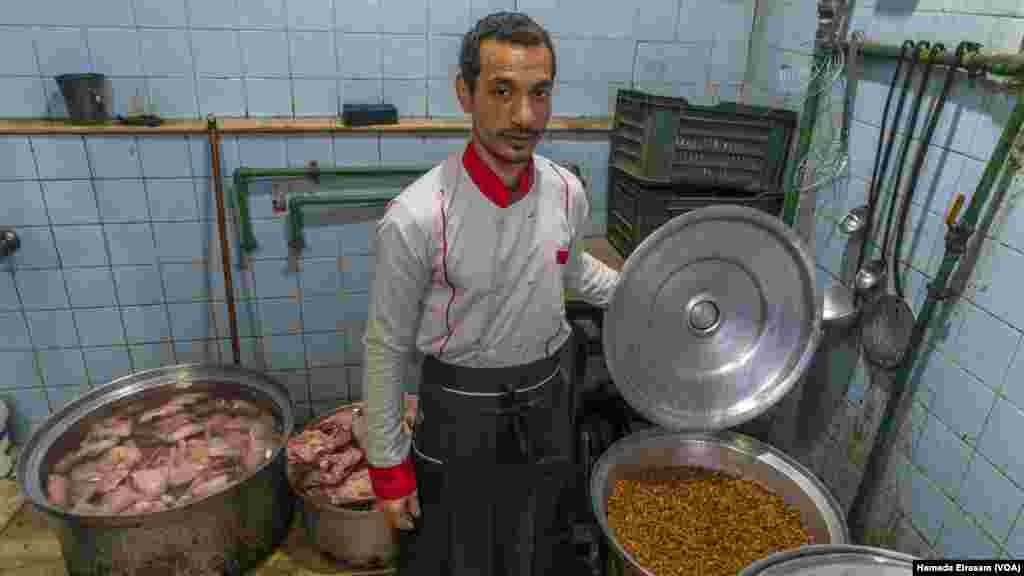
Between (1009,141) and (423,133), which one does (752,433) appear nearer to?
(1009,141)

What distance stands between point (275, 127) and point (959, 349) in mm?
2395

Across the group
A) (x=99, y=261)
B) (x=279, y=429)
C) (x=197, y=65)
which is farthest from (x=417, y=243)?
(x=99, y=261)

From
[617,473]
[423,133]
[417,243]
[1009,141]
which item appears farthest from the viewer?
[423,133]

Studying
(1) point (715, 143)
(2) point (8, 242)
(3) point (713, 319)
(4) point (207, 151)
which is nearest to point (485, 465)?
(3) point (713, 319)

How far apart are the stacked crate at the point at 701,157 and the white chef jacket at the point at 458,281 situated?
886 millimetres

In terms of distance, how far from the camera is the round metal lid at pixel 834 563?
150cm

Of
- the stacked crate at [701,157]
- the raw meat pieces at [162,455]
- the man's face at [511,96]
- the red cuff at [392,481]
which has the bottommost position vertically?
the raw meat pieces at [162,455]

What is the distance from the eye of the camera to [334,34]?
7.86 ft

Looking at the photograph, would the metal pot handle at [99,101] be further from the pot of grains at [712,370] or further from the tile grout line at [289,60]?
the pot of grains at [712,370]

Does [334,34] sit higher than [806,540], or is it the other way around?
[334,34]

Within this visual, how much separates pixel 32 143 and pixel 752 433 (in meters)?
3.00

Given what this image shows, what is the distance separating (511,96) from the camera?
4.34ft

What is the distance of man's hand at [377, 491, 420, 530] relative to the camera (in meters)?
1.53

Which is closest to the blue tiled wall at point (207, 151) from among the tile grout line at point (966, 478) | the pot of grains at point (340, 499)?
the pot of grains at point (340, 499)
